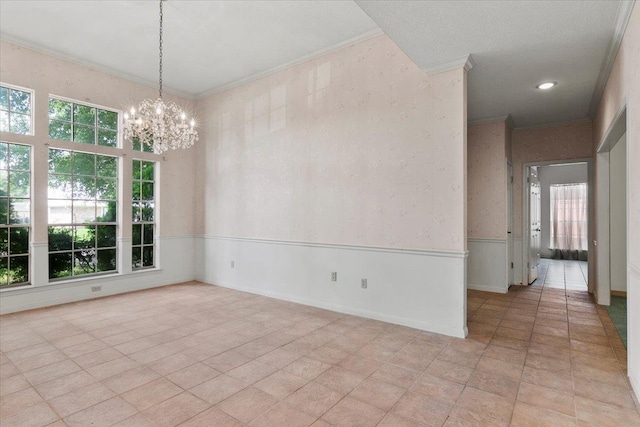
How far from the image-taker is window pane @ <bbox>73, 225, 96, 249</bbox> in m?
5.07

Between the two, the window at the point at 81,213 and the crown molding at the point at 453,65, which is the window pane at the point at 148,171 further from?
the crown molding at the point at 453,65

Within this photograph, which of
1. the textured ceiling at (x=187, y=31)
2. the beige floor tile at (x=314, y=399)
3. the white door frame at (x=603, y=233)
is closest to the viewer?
the beige floor tile at (x=314, y=399)

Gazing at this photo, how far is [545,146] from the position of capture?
5949 millimetres

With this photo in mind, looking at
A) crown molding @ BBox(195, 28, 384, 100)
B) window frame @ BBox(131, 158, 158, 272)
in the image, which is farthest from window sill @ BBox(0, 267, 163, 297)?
crown molding @ BBox(195, 28, 384, 100)

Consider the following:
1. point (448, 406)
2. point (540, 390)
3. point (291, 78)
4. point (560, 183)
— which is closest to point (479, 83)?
point (291, 78)

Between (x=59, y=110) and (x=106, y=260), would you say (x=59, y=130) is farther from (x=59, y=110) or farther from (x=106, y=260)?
(x=106, y=260)

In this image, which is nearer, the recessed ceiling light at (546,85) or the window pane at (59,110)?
the recessed ceiling light at (546,85)

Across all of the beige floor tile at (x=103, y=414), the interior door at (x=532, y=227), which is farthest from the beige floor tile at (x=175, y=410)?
the interior door at (x=532, y=227)

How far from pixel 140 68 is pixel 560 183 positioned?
1078 cm

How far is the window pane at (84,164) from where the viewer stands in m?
5.03

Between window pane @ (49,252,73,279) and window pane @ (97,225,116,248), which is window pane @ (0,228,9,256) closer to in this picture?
window pane @ (49,252,73,279)

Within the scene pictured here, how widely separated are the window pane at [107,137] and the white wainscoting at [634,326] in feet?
21.1

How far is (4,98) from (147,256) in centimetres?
289

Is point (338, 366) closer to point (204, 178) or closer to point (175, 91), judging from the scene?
point (204, 178)
